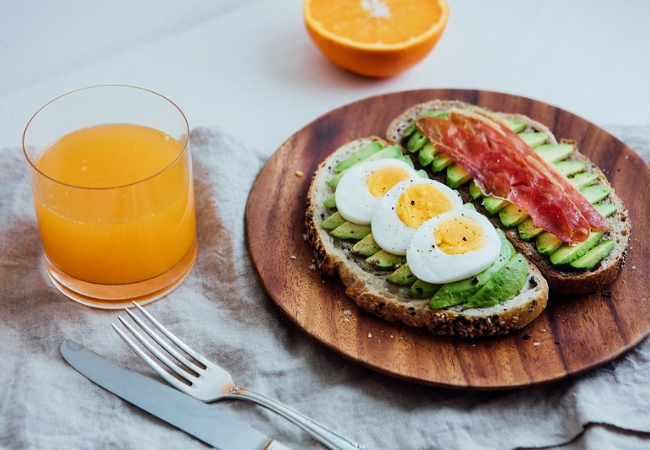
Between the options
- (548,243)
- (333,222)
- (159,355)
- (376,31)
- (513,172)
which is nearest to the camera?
(159,355)

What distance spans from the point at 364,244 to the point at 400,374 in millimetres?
577

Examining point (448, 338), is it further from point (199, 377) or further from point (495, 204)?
point (199, 377)

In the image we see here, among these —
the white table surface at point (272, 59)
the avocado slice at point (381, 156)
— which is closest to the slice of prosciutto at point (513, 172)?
the avocado slice at point (381, 156)

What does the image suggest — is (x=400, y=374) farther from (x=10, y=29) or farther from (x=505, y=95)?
(x=10, y=29)

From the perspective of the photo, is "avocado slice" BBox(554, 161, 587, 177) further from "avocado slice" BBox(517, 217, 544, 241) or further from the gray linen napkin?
the gray linen napkin

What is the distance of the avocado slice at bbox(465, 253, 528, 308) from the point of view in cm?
288

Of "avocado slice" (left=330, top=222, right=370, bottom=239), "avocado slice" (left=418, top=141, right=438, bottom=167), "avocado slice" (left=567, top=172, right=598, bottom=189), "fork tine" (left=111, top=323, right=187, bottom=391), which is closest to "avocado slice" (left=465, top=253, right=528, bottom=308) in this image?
"avocado slice" (left=330, top=222, right=370, bottom=239)

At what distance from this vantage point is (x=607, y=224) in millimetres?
3158

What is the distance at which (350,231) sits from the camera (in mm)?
3160

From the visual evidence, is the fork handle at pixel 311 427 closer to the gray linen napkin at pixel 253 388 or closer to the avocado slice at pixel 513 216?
the gray linen napkin at pixel 253 388

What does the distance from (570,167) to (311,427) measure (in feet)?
5.61

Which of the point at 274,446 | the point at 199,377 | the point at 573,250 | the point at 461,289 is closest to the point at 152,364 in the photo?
the point at 199,377

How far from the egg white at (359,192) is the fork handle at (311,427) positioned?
858mm

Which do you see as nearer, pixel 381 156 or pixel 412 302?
pixel 412 302
